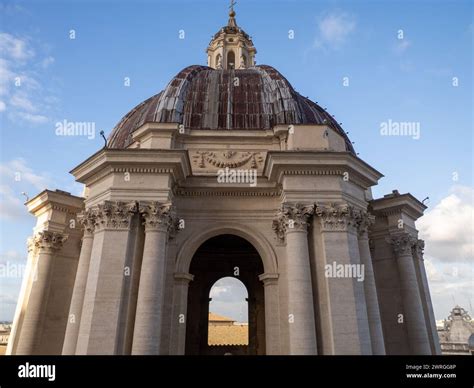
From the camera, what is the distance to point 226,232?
20.5 m

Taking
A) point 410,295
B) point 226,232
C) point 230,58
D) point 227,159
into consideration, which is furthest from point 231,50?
point 410,295

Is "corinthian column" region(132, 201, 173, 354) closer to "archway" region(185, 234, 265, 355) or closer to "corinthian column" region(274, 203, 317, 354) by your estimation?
Answer: "corinthian column" region(274, 203, 317, 354)

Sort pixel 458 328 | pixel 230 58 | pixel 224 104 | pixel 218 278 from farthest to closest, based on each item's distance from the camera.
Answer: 1. pixel 458 328
2. pixel 230 58
3. pixel 218 278
4. pixel 224 104

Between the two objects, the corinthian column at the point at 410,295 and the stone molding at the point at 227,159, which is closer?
the corinthian column at the point at 410,295

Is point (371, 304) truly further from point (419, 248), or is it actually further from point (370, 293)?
point (419, 248)

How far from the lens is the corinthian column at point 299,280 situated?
1600 centimetres

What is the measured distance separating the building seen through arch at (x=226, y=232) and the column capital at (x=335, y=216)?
0.06m

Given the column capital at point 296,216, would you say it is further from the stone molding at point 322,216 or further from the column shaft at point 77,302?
the column shaft at point 77,302

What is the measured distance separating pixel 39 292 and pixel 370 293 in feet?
61.7

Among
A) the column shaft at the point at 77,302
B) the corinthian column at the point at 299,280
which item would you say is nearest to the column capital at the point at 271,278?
the corinthian column at the point at 299,280

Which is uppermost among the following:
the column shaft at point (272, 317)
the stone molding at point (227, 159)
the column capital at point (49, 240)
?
the stone molding at point (227, 159)

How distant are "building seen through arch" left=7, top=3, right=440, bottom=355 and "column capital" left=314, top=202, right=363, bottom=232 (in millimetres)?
63

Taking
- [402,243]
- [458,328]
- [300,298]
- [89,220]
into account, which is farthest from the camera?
[458,328]
